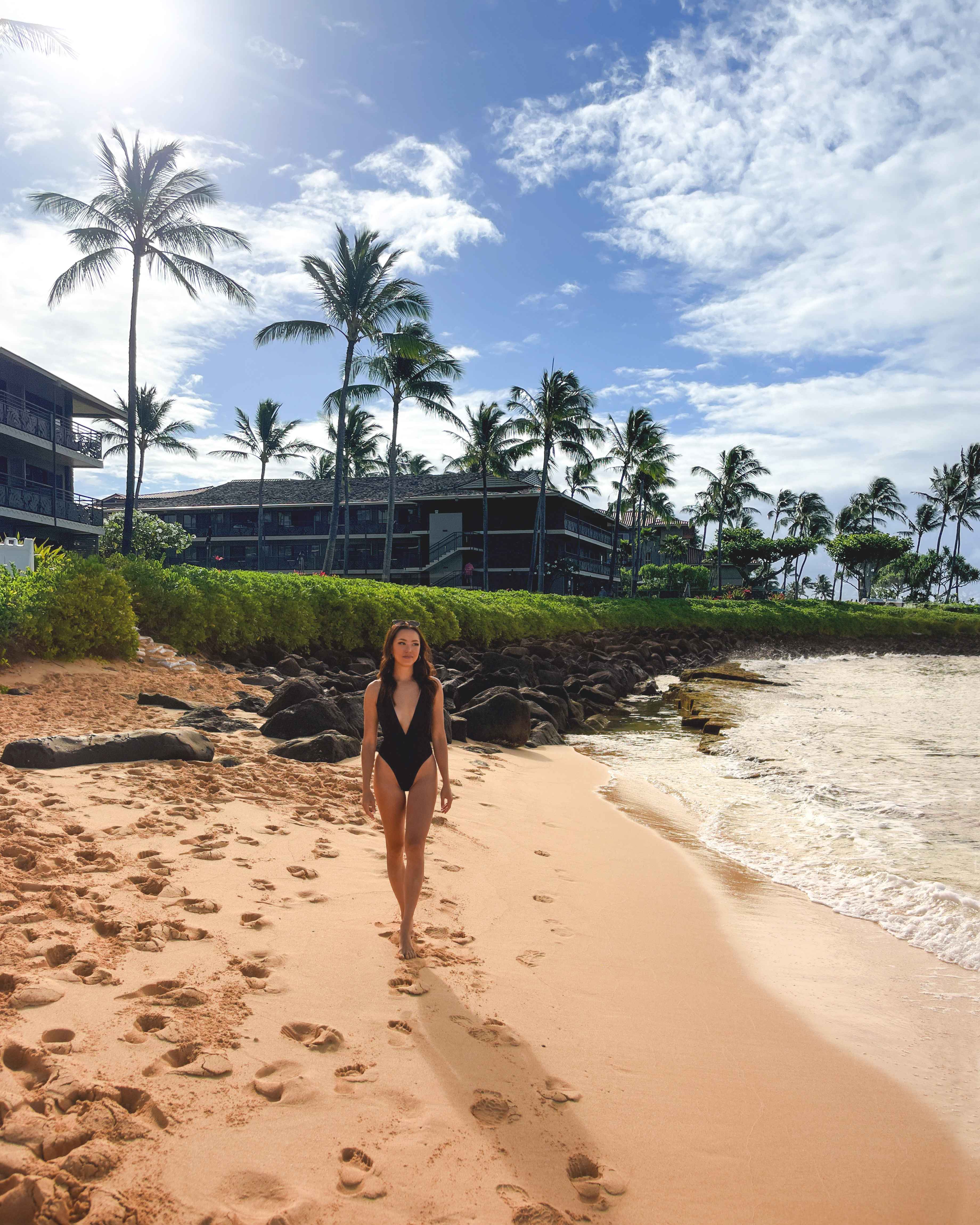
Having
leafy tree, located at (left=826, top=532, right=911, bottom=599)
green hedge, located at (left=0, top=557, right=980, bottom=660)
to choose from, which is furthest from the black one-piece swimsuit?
leafy tree, located at (left=826, top=532, right=911, bottom=599)

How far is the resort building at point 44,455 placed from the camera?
28094 millimetres

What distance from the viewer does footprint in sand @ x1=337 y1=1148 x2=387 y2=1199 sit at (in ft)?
6.64

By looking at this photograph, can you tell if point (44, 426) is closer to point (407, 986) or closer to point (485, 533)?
point (485, 533)

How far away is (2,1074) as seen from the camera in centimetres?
222

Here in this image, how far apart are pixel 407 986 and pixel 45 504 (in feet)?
104

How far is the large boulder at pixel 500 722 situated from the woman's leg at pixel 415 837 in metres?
6.22

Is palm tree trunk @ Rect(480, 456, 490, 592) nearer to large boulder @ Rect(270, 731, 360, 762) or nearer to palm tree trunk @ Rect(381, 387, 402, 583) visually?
palm tree trunk @ Rect(381, 387, 402, 583)

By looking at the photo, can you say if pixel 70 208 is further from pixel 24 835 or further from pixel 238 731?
pixel 24 835

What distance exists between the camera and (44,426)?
1183 inches

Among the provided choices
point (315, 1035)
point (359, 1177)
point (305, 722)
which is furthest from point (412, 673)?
point (305, 722)

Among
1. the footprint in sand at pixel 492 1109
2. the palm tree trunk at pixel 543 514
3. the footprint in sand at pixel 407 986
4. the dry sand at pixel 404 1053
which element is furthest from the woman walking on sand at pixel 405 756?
the palm tree trunk at pixel 543 514

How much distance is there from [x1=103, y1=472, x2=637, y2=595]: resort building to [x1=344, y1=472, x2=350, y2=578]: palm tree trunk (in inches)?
15.1

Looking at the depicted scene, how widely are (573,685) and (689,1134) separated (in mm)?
13272

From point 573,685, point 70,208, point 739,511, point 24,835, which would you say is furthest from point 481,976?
point 739,511
